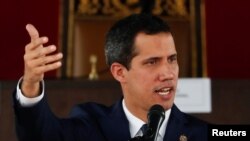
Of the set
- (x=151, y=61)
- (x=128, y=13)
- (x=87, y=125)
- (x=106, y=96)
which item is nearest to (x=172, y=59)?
(x=151, y=61)

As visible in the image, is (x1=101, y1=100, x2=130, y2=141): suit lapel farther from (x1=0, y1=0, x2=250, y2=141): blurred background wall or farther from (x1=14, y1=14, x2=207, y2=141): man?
(x1=0, y1=0, x2=250, y2=141): blurred background wall

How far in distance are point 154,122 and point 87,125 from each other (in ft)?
1.11

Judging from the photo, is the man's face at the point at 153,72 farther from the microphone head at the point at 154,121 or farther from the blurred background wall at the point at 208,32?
the blurred background wall at the point at 208,32

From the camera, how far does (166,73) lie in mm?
1204

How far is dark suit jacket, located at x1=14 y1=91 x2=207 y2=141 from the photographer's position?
120cm

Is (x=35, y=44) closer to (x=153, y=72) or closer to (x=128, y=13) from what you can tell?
(x=153, y=72)

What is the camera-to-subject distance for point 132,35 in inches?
50.5

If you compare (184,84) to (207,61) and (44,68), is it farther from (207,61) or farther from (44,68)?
(207,61)

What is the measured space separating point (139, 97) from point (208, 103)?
0.81 meters

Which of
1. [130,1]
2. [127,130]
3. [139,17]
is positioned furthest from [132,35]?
[130,1]

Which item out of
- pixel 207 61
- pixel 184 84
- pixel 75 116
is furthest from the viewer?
pixel 207 61

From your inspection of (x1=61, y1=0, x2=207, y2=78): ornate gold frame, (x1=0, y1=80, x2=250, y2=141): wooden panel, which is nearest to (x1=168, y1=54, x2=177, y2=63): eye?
(x1=0, y1=80, x2=250, y2=141): wooden panel

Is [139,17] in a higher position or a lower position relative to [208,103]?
higher

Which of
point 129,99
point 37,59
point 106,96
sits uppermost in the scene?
point 37,59
